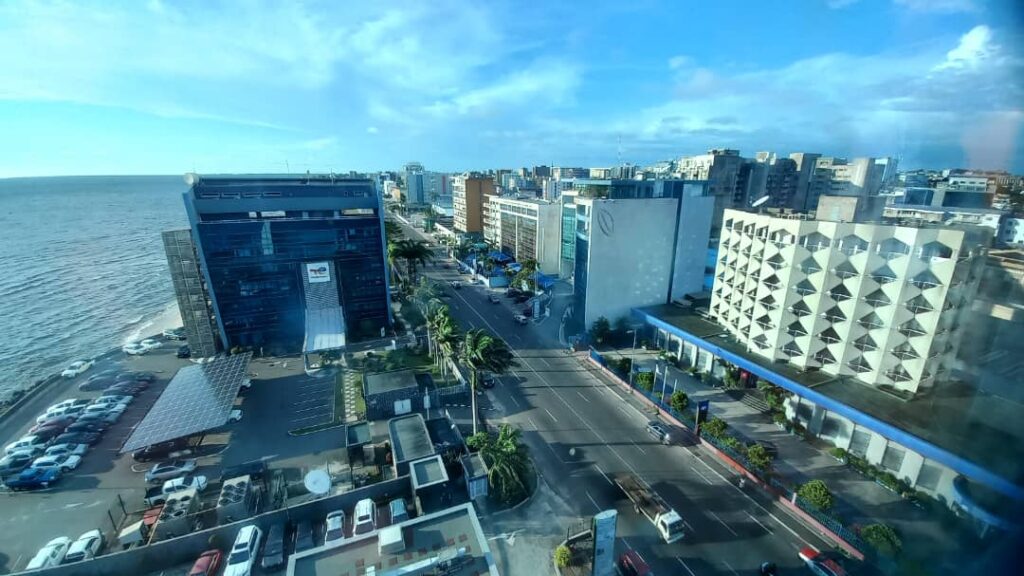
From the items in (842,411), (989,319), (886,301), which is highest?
(989,319)

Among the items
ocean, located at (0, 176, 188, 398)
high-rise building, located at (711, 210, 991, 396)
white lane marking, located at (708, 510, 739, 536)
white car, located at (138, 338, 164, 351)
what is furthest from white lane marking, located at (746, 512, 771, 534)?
ocean, located at (0, 176, 188, 398)

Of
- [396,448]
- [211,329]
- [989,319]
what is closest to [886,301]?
[989,319]

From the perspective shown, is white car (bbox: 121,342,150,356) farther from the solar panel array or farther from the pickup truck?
the pickup truck

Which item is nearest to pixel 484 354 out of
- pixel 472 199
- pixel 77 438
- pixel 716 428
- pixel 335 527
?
pixel 335 527

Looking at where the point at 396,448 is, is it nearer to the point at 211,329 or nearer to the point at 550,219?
the point at 211,329

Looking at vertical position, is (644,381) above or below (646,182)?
below
